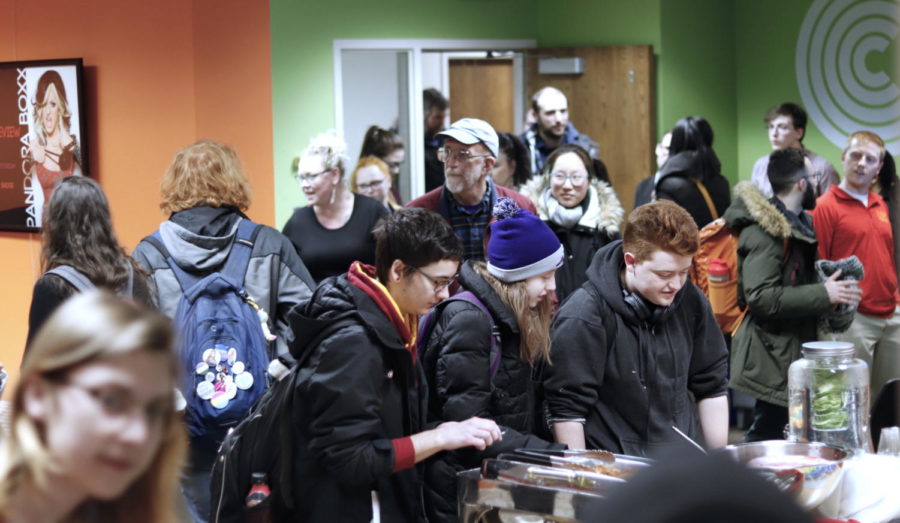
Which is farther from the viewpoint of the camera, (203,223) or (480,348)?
(203,223)

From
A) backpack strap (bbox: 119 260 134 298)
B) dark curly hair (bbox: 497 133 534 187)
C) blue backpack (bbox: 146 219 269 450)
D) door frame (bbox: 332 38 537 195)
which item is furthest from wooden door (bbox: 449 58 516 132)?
backpack strap (bbox: 119 260 134 298)

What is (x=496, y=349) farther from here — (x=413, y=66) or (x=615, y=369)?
(x=413, y=66)

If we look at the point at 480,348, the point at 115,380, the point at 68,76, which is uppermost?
the point at 68,76

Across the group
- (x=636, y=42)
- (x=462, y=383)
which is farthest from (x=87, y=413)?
(x=636, y=42)

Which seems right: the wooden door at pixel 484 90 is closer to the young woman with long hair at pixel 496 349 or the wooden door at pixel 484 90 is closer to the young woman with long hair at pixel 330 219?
the young woman with long hair at pixel 330 219

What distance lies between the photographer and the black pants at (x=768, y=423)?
555 cm

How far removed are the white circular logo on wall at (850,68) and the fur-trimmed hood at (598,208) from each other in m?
3.40

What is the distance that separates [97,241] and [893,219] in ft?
14.2

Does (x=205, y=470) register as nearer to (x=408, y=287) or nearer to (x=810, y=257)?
(x=408, y=287)

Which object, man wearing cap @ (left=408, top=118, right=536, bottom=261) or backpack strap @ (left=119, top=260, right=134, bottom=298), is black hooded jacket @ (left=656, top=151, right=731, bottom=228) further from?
Answer: backpack strap @ (left=119, top=260, right=134, bottom=298)

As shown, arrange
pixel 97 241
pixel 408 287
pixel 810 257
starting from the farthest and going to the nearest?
pixel 810 257
pixel 97 241
pixel 408 287

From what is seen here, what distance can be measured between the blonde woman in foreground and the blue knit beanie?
2.00 m

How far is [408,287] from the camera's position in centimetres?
295

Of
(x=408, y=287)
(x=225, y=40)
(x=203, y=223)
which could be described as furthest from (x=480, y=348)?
(x=225, y=40)
